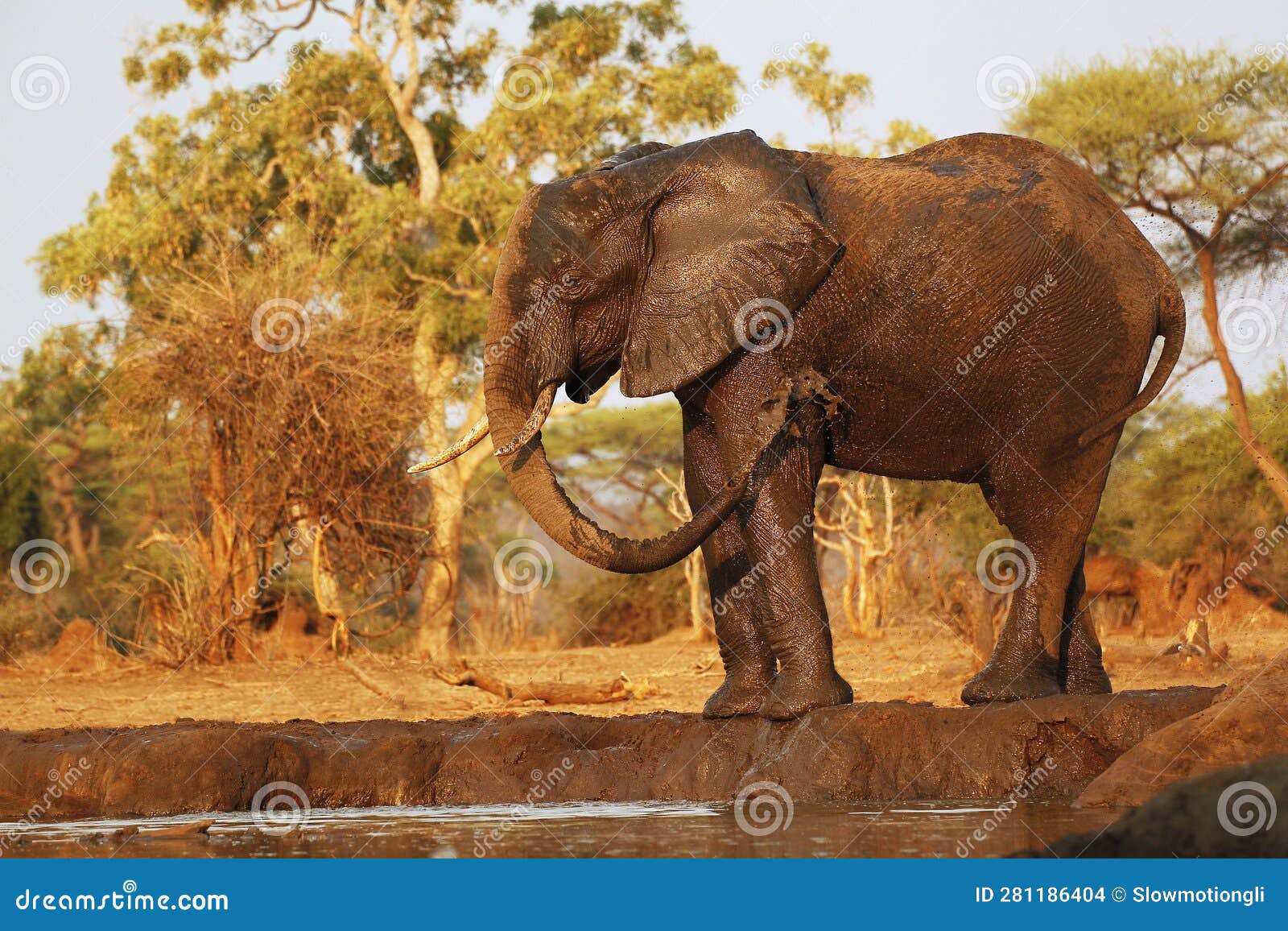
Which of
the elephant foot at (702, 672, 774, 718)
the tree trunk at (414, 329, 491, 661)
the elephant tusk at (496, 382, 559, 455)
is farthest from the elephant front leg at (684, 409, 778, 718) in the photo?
the tree trunk at (414, 329, 491, 661)

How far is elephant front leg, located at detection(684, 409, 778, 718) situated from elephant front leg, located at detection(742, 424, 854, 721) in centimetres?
29

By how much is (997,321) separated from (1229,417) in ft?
50.2

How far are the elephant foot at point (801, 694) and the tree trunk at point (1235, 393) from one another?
1296 centimetres

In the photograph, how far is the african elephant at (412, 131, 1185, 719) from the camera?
848cm

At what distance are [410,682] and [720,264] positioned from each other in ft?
29.3

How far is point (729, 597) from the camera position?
29.3ft

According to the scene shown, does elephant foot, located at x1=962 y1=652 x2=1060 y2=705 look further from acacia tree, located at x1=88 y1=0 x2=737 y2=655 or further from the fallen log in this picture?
acacia tree, located at x1=88 y1=0 x2=737 y2=655

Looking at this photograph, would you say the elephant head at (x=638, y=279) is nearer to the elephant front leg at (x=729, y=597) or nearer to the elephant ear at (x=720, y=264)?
the elephant ear at (x=720, y=264)

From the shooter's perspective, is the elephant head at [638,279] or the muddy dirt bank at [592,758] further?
the elephant head at [638,279]

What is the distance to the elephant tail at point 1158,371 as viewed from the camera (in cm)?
868

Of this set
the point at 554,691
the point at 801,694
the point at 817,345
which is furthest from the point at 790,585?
the point at 554,691

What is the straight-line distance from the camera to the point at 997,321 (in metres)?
Result: 8.57

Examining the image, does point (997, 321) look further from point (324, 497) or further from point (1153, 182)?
point (1153, 182)

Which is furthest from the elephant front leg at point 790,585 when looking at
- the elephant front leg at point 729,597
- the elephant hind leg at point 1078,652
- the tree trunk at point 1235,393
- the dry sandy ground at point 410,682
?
the tree trunk at point 1235,393
